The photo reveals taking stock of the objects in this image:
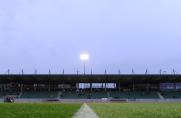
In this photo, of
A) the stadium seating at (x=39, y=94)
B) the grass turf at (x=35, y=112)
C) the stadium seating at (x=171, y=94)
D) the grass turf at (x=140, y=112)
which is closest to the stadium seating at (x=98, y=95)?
the stadium seating at (x=39, y=94)

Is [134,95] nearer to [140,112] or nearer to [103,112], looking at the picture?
[103,112]

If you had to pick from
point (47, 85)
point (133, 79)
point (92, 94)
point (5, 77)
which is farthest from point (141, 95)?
point (5, 77)

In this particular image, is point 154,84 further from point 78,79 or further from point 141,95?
point 78,79

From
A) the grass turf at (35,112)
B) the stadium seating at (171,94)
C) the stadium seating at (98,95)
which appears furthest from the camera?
the stadium seating at (171,94)

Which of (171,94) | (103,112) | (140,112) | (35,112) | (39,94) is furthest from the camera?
(171,94)

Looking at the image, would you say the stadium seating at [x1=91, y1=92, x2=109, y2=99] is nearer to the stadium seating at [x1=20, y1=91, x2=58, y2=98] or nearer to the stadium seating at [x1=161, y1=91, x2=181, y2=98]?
the stadium seating at [x1=20, y1=91, x2=58, y2=98]

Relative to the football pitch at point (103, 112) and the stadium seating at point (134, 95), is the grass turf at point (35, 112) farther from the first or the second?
the stadium seating at point (134, 95)

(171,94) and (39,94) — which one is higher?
(39,94)

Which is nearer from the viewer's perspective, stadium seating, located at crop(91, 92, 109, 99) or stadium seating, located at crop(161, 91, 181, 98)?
stadium seating, located at crop(91, 92, 109, 99)

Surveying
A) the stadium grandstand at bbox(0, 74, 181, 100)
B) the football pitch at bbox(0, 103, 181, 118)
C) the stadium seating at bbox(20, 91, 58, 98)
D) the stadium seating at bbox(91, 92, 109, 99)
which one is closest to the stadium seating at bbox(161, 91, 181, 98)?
the stadium grandstand at bbox(0, 74, 181, 100)

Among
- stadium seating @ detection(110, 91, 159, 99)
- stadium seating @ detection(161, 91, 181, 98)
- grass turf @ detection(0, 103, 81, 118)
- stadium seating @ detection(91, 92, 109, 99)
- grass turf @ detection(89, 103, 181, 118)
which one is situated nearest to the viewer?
grass turf @ detection(89, 103, 181, 118)

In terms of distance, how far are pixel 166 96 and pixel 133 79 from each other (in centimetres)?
867

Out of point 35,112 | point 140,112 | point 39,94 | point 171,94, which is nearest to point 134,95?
point 171,94

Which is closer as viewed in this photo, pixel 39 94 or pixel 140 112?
pixel 140 112
